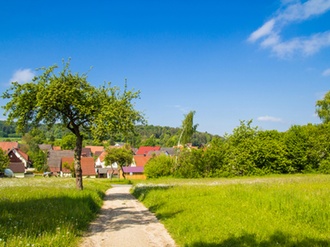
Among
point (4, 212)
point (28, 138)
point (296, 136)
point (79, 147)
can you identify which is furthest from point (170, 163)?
point (28, 138)

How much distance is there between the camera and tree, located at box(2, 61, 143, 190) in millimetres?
23797

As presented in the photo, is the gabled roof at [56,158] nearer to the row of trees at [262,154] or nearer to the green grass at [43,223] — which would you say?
the row of trees at [262,154]

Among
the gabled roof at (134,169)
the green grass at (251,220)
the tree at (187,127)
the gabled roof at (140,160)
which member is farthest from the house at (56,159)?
the green grass at (251,220)

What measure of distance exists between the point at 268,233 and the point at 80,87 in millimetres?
19793

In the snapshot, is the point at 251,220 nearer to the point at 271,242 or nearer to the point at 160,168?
the point at 271,242

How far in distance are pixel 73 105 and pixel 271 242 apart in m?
19.8

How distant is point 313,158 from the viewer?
4519cm

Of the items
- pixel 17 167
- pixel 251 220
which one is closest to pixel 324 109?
pixel 251 220

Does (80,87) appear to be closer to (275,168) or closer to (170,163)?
(275,168)

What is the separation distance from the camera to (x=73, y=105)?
988 inches

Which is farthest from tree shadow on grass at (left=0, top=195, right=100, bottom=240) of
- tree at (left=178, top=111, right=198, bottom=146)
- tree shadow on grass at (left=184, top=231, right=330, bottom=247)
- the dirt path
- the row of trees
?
tree at (left=178, top=111, right=198, bottom=146)

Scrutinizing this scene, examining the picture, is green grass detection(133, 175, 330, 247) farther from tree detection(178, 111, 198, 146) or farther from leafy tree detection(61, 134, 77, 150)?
leafy tree detection(61, 134, 77, 150)

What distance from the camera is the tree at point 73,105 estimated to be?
78.1 ft

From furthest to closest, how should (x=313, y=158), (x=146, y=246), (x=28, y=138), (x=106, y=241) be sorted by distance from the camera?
1. (x=28, y=138)
2. (x=313, y=158)
3. (x=106, y=241)
4. (x=146, y=246)
